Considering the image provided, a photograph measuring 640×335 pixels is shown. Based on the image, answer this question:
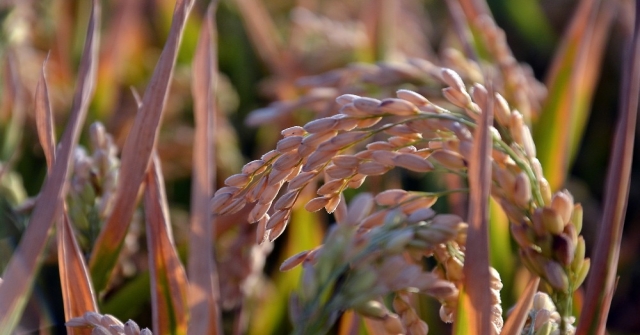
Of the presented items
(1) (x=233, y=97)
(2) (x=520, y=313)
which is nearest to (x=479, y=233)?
(2) (x=520, y=313)

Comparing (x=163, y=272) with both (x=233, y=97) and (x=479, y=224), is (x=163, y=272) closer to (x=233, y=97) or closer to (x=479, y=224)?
(x=479, y=224)

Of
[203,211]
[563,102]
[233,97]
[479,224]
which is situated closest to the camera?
[479,224]

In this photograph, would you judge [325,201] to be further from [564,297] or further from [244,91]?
[244,91]

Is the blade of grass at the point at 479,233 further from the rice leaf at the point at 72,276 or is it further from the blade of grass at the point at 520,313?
the rice leaf at the point at 72,276

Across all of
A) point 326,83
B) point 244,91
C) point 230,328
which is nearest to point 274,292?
point 230,328

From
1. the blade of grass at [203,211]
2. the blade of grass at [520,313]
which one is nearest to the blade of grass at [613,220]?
the blade of grass at [520,313]

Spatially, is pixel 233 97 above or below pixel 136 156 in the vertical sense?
below

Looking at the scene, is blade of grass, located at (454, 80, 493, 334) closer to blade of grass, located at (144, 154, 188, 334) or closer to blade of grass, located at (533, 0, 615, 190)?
blade of grass, located at (144, 154, 188, 334)
